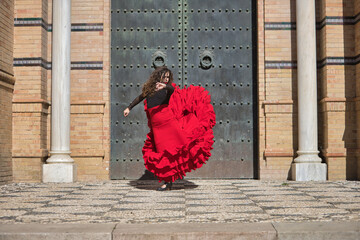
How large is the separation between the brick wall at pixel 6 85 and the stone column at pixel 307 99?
5188mm

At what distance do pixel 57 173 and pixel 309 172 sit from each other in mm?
4567

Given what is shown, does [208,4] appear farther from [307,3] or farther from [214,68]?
[307,3]

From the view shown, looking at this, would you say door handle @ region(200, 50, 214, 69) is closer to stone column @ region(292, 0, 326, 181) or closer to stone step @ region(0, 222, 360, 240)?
stone column @ region(292, 0, 326, 181)

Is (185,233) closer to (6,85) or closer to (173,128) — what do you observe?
(173,128)

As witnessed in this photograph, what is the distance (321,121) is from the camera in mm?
9352

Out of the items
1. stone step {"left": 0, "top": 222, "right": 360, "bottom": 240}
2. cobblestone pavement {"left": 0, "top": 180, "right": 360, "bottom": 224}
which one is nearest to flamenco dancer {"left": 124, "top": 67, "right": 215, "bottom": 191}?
cobblestone pavement {"left": 0, "top": 180, "right": 360, "bottom": 224}

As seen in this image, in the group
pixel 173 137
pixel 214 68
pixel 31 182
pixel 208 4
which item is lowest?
pixel 31 182

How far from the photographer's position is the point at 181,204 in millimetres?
5363

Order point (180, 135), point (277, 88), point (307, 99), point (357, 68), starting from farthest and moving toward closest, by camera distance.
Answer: point (277, 88) → point (357, 68) → point (307, 99) → point (180, 135)

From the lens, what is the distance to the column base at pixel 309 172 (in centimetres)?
879

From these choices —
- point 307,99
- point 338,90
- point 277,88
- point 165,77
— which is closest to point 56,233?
point 165,77

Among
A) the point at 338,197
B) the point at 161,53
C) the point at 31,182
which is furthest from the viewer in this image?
the point at 161,53

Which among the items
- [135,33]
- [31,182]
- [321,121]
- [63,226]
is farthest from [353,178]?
[63,226]

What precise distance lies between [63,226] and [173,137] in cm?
332
